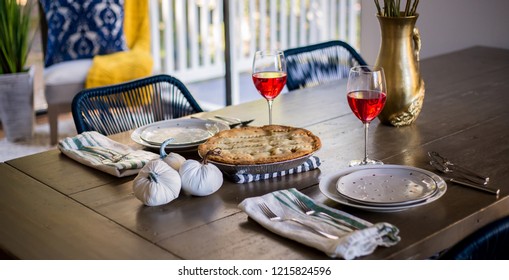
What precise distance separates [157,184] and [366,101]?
49cm

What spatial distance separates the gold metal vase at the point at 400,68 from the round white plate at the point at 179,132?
1.44 feet

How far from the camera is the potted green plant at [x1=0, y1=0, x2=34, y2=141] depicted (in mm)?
4086

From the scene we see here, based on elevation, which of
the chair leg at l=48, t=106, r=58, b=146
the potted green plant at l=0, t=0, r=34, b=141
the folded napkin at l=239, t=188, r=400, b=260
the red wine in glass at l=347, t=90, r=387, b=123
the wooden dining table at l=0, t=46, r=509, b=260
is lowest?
the chair leg at l=48, t=106, r=58, b=146

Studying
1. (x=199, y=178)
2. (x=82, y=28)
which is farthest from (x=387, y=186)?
(x=82, y=28)

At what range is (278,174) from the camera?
1.62 meters

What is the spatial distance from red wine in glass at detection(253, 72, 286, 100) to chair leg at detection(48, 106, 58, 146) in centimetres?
249

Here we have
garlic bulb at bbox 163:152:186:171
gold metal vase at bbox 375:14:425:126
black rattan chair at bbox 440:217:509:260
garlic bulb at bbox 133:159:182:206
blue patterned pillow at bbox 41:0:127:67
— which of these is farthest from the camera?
blue patterned pillow at bbox 41:0:127:67

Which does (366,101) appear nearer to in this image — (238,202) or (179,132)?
(238,202)

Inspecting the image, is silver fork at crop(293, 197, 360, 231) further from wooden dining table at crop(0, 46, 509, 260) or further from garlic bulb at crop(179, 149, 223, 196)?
garlic bulb at crop(179, 149, 223, 196)

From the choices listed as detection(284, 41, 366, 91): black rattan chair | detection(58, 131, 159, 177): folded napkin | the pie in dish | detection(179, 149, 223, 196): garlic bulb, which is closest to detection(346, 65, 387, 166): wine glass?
the pie in dish

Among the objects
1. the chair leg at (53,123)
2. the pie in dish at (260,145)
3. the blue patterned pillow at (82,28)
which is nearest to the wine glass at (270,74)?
the pie in dish at (260,145)

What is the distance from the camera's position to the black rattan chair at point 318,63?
8.96 ft

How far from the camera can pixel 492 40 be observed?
338 cm
